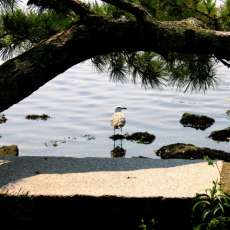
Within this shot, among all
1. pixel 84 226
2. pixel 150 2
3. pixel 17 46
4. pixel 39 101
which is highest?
pixel 150 2

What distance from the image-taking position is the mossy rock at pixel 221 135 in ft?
43.0

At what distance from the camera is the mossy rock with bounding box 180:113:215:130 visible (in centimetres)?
1462

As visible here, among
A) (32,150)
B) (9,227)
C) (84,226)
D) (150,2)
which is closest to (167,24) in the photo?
(150,2)

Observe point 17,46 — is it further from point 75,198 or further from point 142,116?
point 142,116

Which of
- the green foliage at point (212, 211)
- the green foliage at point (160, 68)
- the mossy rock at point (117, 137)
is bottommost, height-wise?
the mossy rock at point (117, 137)

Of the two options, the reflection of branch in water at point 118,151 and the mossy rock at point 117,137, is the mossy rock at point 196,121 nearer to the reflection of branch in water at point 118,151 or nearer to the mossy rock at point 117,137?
the mossy rock at point 117,137

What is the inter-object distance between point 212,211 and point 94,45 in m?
2.44

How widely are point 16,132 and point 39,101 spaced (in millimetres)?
5444

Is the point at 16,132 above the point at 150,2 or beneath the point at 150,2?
beneath

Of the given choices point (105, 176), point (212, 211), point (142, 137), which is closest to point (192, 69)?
point (105, 176)

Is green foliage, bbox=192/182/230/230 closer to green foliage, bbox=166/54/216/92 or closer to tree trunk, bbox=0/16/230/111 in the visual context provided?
tree trunk, bbox=0/16/230/111

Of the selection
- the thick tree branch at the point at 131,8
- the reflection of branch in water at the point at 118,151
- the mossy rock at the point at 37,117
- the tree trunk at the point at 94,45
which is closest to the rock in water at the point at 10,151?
the reflection of branch in water at the point at 118,151

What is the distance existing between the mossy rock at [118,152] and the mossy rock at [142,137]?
73 centimetres

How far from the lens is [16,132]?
14.1 meters
